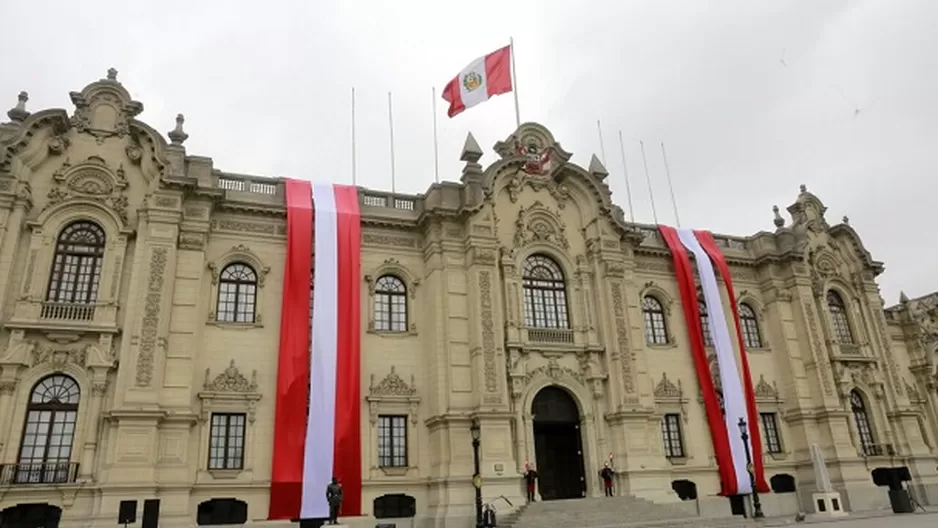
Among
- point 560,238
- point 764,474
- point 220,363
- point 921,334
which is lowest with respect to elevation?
point 764,474

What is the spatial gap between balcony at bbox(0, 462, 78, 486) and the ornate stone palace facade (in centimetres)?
4

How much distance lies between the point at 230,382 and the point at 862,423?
28184 mm

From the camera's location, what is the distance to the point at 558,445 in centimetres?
2509

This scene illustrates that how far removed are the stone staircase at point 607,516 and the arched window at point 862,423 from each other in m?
11.5

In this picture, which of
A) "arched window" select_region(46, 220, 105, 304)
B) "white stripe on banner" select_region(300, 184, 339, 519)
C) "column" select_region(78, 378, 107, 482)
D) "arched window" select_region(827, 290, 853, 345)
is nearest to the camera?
"column" select_region(78, 378, 107, 482)

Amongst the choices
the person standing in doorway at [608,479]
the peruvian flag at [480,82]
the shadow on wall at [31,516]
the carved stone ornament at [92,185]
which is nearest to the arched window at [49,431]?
the shadow on wall at [31,516]

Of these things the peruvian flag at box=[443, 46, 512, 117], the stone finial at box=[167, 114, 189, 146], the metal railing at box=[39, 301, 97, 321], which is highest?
the peruvian flag at box=[443, 46, 512, 117]

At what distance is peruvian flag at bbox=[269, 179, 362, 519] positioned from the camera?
2075 centimetres

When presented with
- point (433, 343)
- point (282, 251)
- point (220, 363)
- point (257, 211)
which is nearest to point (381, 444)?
point (433, 343)

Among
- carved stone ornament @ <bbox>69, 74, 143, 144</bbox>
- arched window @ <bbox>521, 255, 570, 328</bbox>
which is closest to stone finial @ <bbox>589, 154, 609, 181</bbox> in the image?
arched window @ <bbox>521, 255, 570, 328</bbox>

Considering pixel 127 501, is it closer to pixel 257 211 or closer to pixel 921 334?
pixel 257 211

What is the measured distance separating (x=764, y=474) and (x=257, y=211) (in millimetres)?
23503

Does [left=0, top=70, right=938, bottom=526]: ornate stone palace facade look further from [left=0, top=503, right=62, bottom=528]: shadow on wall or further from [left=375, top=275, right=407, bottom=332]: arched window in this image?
[left=0, top=503, right=62, bottom=528]: shadow on wall

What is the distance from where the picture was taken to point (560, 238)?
2753cm
